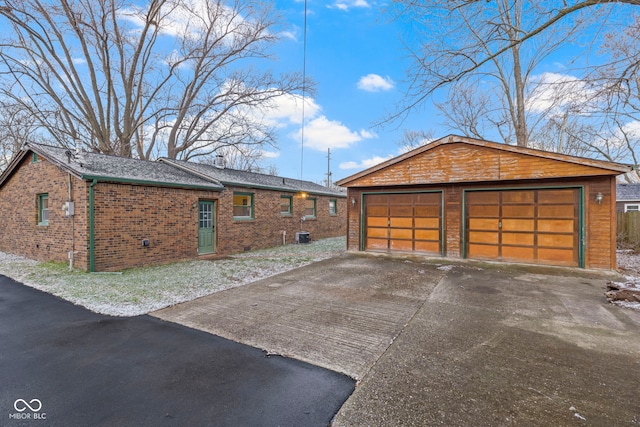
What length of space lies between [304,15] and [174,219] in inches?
358

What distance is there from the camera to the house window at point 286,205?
1428cm

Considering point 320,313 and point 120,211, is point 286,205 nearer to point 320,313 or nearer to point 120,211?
point 120,211

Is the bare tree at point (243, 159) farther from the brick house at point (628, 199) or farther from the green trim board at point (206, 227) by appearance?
the brick house at point (628, 199)

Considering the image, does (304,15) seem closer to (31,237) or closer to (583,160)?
(583,160)

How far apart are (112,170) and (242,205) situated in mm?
4884

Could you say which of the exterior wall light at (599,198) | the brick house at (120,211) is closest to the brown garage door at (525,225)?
the exterior wall light at (599,198)

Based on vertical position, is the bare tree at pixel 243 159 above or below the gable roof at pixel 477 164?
above

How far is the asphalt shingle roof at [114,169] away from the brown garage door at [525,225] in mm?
9033

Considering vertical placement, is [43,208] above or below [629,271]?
above

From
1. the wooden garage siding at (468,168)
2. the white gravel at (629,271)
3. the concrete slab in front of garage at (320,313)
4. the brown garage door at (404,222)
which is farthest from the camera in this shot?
the brown garage door at (404,222)

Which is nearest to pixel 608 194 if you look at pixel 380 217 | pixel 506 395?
pixel 380 217

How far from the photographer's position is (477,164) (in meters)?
8.74

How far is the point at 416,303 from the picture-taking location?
16.4 ft

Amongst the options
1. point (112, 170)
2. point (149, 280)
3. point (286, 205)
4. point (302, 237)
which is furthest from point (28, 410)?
point (286, 205)
